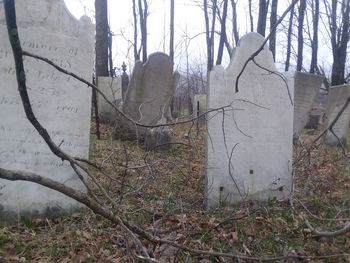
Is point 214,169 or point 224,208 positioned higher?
point 214,169

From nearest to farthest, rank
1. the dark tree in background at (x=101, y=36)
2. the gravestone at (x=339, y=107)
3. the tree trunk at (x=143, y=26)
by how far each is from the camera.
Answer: the gravestone at (x=339, y=107), the dark tree in background at (x=101, y=36), the tree trunk at (x=143, y=26)

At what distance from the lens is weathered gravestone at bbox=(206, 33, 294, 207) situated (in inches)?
181

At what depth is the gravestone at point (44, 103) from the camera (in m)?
3.81

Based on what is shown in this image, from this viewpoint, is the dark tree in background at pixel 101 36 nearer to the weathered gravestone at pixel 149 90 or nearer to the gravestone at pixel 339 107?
the weathered gravestone at pixel 149 90

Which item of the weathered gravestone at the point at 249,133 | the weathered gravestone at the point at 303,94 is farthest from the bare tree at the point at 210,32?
the weathered gravestone at the point at 249,133

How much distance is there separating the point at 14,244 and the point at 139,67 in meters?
4.82

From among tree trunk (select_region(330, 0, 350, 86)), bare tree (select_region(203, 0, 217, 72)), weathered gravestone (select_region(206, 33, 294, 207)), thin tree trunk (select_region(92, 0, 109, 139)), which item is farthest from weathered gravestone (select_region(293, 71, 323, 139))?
bare tree (select_region(203, 0, 217, 72))

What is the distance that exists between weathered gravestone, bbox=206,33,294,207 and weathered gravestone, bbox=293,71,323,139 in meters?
4.01

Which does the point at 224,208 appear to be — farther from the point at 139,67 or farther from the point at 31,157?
the point at 139,67

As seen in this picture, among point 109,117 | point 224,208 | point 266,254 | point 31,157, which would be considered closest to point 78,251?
point 31,157

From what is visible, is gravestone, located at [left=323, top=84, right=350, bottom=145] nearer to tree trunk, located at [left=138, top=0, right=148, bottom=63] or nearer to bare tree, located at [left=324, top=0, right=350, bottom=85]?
bare tree, located at [left=324, top=0, right=350, bottom=85]

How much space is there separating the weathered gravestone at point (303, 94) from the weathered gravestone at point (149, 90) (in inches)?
114

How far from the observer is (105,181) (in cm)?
502

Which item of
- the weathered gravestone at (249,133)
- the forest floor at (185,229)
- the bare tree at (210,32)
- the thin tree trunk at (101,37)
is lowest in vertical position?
the forest floor at (185,229)
